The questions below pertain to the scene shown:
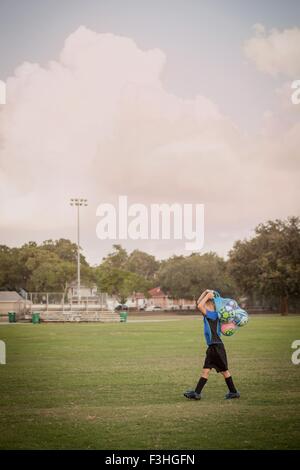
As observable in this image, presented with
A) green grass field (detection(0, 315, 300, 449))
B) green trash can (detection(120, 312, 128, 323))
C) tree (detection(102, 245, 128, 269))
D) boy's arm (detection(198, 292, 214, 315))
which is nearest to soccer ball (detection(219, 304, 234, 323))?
boy's arm (detection(198, 292, 214, 315))

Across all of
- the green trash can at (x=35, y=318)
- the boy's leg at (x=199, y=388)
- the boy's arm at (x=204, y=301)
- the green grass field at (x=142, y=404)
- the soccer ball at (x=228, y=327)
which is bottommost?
the green trash can at (x=35, y=318)

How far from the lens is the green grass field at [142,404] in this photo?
8.89 metres

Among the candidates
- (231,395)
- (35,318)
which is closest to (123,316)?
(35,318)

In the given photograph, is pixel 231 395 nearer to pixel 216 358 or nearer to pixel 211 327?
pixel 216 358

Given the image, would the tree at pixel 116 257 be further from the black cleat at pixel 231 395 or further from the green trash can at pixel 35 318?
the black cleat at pixel 231 395

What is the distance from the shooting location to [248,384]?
14352 mm

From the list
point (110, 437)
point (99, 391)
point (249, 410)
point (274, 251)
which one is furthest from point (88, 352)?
point (274, 251)

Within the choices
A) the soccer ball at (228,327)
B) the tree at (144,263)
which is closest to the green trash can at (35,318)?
the soccer ball at (228,327)

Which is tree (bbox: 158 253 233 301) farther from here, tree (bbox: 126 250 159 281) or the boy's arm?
the boy's arm

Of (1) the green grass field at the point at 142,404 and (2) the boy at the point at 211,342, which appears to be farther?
(2) the boy at the point at 211,342

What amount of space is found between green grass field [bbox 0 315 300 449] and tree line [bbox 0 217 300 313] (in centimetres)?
5835

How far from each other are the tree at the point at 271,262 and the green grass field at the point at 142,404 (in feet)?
185

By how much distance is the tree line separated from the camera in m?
78.8
